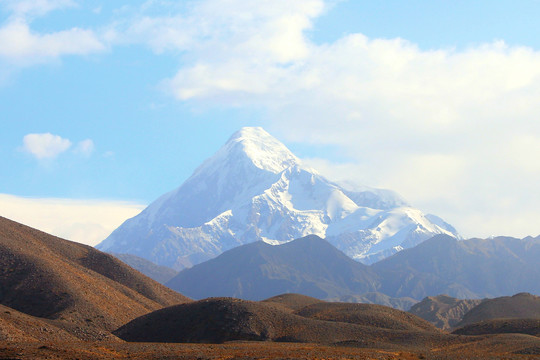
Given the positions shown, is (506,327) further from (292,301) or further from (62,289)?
(62,289)

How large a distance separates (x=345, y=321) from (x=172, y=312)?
88.9 ft

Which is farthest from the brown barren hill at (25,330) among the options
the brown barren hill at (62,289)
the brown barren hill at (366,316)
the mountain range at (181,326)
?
the brown barren hill at (366,316)

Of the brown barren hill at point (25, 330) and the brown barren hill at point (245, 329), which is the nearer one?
the brown barren hill at point (25, 330)

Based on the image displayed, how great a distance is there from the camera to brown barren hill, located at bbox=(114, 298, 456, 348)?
99938 mm

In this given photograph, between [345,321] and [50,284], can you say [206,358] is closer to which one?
[345,321]

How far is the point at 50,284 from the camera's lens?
123m

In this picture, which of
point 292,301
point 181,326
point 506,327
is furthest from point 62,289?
point 506,327

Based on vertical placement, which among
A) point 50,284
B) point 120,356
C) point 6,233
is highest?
point 6,233

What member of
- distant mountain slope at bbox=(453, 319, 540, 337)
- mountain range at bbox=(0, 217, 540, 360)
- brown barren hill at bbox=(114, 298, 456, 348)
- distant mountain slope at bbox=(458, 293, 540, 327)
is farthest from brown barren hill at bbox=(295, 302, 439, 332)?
distant mountain slope at bbox=(458, 293, 540, 327)

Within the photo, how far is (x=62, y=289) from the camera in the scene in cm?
12088

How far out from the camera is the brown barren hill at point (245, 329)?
328 ft

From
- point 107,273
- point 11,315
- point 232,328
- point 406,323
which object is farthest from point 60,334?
point 107,273

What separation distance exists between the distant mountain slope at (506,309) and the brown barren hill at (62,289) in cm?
7597

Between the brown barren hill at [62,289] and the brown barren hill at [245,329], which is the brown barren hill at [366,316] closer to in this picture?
the brown barren hill at [245,329]
